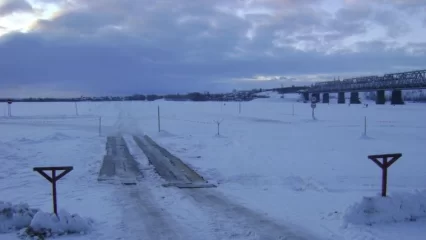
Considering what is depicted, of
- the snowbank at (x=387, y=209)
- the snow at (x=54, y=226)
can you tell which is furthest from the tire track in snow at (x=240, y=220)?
the snow at (x=54, y=226)

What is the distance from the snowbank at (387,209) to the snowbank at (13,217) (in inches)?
215

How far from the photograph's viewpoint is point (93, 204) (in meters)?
8.67

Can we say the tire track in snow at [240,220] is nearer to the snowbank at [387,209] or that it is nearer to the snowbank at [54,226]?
the snowbank at [387,209]

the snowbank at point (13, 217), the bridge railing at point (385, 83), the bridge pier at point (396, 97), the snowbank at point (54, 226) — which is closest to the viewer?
the snowbank at point (54, 226)

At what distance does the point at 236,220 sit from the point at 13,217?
12.5 ft

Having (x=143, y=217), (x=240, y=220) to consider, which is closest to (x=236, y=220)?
(x=240, y=220)

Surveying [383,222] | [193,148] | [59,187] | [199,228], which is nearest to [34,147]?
[193,148]

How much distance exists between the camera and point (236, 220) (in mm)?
7379

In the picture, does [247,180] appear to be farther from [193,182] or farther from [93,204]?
[93,204]

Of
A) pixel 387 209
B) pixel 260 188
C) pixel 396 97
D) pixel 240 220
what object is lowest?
pixel 260 188

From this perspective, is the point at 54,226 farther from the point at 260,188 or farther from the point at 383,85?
the point at 383,85

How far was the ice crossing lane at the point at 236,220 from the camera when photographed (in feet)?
21.5

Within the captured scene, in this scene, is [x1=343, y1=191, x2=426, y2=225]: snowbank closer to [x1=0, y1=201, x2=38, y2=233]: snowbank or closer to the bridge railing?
[x1=0, y1=201, x2=38, y2=233]: snowbank

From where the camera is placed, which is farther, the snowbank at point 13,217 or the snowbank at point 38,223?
the snowbank at point 13,217
